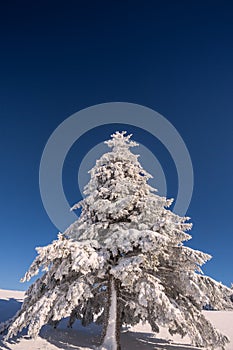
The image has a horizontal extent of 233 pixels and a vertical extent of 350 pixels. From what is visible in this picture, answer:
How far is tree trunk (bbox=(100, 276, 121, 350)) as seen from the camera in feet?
36.4

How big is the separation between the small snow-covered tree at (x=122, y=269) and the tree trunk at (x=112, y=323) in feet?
0.12

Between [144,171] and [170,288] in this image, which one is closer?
[170,288]

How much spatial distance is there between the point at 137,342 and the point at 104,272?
6436 mm

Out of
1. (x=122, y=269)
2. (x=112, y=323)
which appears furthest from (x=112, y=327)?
(x=122, y=269)

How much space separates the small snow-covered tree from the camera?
1052 centimetres

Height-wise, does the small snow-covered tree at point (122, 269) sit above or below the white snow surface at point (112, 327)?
above

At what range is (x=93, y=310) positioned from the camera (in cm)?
1438

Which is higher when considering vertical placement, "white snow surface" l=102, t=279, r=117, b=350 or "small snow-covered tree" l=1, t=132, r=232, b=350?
"small snow-covered tree" l=1, t=132, r=232, b=350

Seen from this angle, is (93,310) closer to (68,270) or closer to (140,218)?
(68,270)

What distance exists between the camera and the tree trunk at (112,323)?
11.1 metres

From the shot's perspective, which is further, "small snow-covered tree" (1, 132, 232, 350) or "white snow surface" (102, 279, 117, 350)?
"white snow surface" (102, 279, 117, 350)

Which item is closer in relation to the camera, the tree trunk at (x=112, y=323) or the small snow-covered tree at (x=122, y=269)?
the small snow-covered tree at (x=122, y=269)

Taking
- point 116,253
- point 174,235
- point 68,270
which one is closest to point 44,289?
point 68,270

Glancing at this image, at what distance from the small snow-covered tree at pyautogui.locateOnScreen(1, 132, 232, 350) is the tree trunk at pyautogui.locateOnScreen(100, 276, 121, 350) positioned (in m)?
0.04
